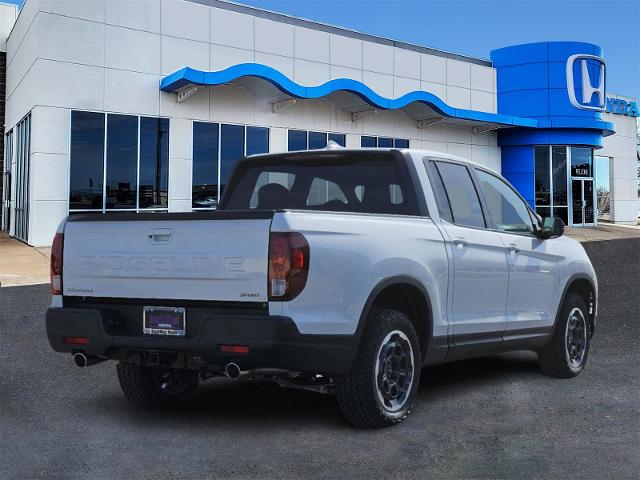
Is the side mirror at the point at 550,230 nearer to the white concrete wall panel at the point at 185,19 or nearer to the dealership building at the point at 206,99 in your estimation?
the dealership building at the point at 206,99

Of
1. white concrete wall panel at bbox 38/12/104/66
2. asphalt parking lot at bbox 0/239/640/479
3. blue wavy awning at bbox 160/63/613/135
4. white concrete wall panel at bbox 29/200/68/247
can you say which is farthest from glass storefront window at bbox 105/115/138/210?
asphalt parking lot at bbox 0/239/640/479

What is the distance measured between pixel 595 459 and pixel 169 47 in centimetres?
1921

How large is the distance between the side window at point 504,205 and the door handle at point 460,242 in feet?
2.15

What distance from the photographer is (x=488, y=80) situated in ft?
104

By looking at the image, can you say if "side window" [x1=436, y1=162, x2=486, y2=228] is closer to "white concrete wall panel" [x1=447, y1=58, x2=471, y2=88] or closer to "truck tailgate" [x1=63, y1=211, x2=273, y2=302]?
"truck tailgate" [x1=63, y1=211, x2=273, y2=302]

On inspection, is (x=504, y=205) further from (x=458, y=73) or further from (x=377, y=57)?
(x=458, y=73)

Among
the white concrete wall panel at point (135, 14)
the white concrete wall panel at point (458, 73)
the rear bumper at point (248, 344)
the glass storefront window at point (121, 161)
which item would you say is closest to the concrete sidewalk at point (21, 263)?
the glass storefront window at point (121, 161)

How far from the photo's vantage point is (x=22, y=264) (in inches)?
632

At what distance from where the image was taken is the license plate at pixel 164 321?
181 inches

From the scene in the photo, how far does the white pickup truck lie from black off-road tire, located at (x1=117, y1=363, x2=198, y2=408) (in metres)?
0.01

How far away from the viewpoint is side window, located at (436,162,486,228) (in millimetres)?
5758

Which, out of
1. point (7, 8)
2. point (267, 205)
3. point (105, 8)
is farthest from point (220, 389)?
point (7, 8)

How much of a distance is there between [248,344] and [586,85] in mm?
30796

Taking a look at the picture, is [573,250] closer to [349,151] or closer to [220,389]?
[349,151]
